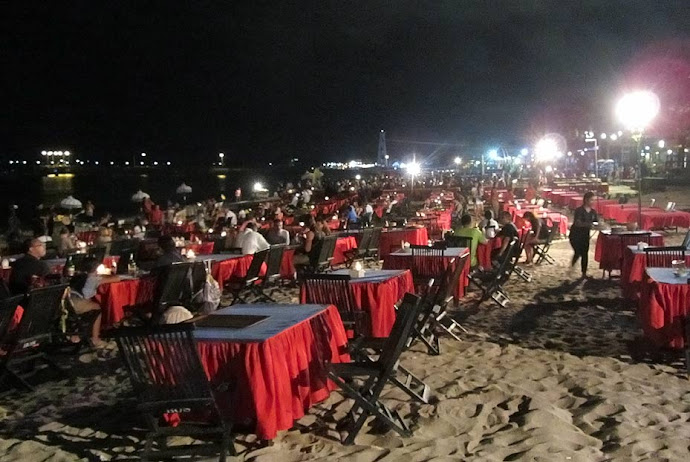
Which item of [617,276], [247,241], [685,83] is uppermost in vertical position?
[685,83]

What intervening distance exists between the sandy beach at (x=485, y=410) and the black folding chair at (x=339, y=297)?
0.61m

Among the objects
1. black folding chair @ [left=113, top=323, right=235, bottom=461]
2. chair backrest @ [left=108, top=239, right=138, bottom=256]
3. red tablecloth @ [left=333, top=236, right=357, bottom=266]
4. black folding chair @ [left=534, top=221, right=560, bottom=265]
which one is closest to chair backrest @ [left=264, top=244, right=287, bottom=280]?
red tablecloth @ [left=333, top=236, right=357, bottom=266]

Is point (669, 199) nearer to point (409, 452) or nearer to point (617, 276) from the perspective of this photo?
point (617, 276)

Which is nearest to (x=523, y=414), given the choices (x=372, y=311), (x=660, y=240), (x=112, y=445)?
(x=372, y=311)

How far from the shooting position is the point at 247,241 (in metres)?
11.0

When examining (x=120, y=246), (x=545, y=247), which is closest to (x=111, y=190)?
(x=120, y=246)

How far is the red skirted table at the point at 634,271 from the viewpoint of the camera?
28.7 feet

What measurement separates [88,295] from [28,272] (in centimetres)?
76

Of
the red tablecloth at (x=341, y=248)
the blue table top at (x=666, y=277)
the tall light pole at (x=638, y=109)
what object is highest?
the tall light pole at (x=638, y=109)

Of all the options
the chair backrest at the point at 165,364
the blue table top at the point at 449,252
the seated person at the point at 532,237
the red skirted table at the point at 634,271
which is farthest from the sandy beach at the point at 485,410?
the seated person at the point at 532,237

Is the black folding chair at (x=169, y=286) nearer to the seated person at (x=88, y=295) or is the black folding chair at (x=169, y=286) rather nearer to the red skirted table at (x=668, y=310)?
the seated person at (x=88, y=295)

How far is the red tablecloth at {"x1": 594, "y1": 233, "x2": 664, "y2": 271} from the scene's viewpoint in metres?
11.0

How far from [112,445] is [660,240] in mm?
9203

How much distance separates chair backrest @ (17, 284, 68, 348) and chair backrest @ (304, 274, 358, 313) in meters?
2.30
